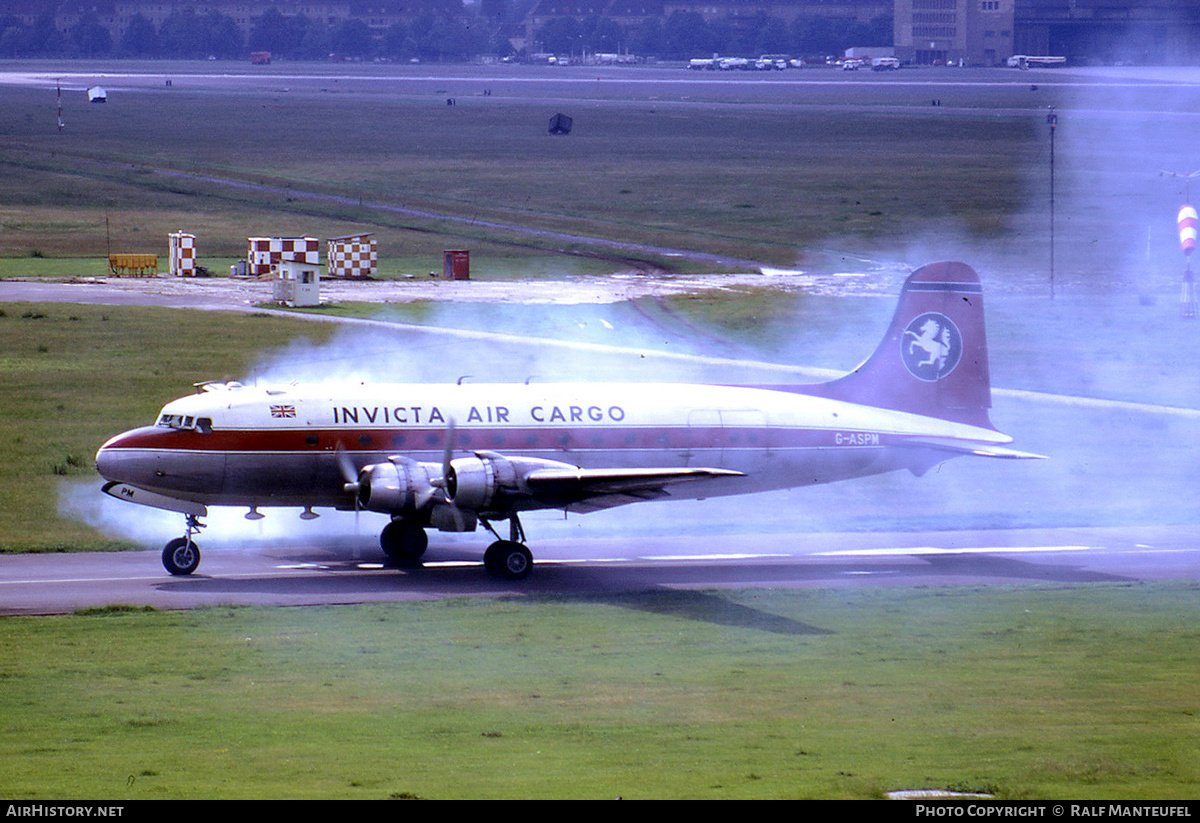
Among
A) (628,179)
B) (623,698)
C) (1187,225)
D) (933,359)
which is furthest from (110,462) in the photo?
(628,179)

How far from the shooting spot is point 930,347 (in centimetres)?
3866

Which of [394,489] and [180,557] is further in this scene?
[180,557]

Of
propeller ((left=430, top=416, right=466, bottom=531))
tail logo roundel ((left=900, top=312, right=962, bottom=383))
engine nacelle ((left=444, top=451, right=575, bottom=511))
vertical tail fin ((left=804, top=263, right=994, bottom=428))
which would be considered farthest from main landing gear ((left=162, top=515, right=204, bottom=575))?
tail logo roundel ((left=900, top=312, right=962, bottom=383))

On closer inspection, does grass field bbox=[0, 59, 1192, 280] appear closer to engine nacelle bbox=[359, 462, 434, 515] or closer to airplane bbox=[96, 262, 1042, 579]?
airplane bbox=[96, 262, 1042, 579]

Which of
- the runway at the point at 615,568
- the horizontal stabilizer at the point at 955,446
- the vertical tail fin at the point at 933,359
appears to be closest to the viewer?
the runway at the point at 615,568

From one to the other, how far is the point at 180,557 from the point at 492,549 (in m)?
7.13

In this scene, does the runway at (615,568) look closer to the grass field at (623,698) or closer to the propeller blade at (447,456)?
the grass field at (623,698)

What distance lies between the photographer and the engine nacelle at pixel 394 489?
105ft

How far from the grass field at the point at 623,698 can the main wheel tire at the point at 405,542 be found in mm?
4252

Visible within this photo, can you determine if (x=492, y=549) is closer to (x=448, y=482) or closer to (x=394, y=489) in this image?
(x=448, y=482)

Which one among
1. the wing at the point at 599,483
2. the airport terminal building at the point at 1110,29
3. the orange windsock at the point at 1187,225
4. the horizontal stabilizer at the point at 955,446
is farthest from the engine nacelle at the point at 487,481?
the orange windsock at the point at 1187,225

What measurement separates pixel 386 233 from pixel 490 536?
221 ft

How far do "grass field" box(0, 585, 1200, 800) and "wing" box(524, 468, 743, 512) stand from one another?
2.52 metres

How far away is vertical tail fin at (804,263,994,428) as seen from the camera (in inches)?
1496
